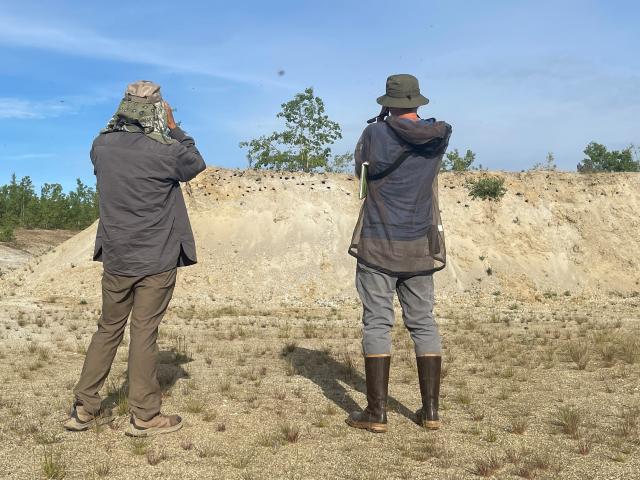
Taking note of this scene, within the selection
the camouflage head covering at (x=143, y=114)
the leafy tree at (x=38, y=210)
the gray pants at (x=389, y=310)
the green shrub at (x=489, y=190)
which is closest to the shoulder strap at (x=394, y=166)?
the gray pants at (x=389, y=310)

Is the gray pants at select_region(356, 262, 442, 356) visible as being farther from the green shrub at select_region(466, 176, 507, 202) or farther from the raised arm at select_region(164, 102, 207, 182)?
the green shrub at select_region(466, 176, 507, 202)

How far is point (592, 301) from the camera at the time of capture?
19.4 metres

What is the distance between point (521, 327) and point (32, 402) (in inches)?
375

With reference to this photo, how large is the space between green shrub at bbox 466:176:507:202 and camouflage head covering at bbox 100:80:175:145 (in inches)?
846

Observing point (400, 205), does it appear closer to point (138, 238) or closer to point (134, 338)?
point (138, 238)

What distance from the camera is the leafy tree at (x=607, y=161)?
2847 cm

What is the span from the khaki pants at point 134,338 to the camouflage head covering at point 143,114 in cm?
99

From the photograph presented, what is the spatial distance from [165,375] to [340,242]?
16124 millimetres

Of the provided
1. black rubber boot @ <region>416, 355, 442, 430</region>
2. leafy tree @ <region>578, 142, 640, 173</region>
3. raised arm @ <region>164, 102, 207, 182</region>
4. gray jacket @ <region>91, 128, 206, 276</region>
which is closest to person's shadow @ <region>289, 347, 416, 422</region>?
black rubber boot @ <region>416, 355, 442, 430</region>

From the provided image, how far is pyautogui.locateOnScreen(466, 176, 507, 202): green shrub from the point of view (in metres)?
24.1

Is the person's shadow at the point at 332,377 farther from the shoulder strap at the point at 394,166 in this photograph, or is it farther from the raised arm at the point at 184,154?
the raised arm at the point at 184,154

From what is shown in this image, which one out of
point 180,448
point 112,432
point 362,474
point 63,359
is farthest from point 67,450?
point 63,359

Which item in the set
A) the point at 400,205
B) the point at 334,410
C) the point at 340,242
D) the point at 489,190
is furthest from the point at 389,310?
the point at 489,190

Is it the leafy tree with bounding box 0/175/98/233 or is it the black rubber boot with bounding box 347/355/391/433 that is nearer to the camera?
the black rubber boot with bounding box 347/355/391/433
